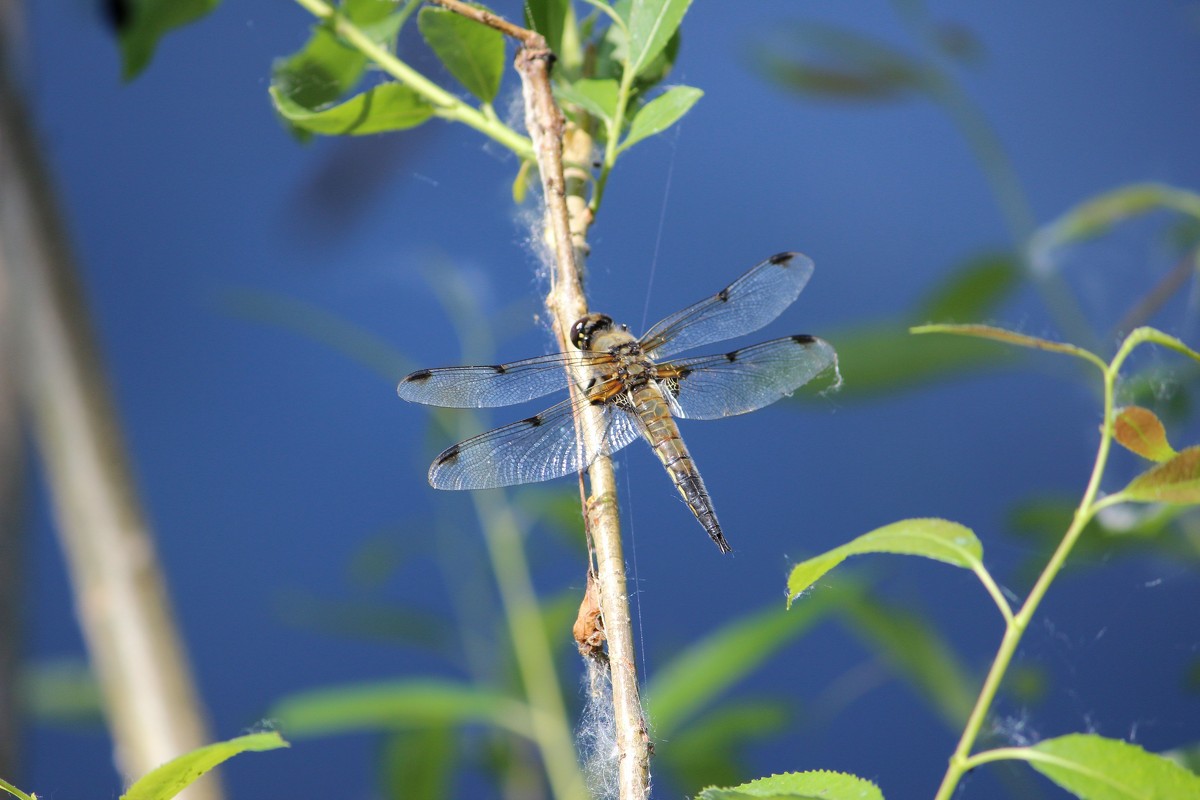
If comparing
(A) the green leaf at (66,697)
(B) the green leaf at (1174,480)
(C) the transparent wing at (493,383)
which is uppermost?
(C) the transparent wing at (493,383)

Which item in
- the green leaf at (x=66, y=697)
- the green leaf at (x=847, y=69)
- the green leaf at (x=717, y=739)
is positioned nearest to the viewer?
the green leaf at (x=717, y=739)

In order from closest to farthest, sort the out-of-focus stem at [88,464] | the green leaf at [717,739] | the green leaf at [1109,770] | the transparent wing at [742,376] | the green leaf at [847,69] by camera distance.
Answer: the green leaf at [1109,770] < the out-of-focus stem at [88,464] < the transparent wing at [742,376] < the green leaf at [717,739] < the green leaf at [847,69]

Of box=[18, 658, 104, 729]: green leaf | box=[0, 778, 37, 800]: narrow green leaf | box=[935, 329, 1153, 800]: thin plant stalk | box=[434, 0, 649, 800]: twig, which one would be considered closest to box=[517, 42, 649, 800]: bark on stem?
box=[434, 0, 649, 800]: twig

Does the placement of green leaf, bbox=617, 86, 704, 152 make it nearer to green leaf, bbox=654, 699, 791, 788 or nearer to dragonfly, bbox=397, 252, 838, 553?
dragonfly, bbox=397, 252, 838, 553

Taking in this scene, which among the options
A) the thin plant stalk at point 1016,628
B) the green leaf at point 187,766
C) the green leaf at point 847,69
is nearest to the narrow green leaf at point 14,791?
the green leaf at point 187,766

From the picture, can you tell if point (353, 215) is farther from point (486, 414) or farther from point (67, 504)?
point (67, 504)

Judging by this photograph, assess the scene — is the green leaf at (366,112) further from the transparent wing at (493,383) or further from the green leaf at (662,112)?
the transparent wing at (493,383)
